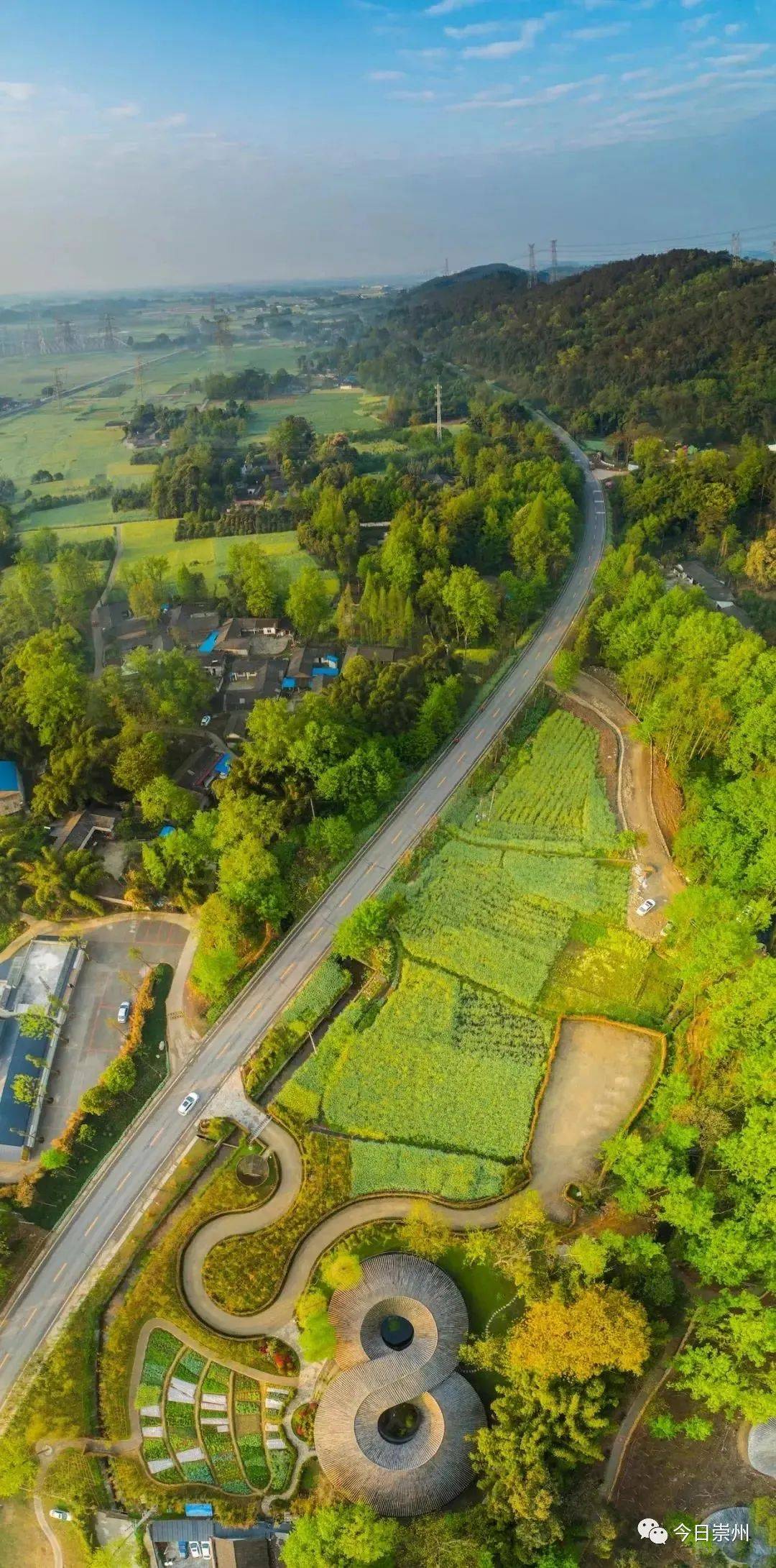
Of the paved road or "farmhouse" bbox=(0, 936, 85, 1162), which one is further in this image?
"farmhouse" bbox=(0, 936, 85, 1162)

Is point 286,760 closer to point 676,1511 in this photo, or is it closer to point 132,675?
point 132,675

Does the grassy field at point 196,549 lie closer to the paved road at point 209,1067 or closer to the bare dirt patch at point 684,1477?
the paved road at point 209,1067

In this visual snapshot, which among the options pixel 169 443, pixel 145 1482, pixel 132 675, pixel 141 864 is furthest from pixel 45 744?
pixel 169 443

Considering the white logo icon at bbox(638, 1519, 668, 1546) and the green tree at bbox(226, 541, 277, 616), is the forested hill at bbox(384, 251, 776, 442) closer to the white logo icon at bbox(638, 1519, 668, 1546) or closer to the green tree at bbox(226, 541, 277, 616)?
the green tree at bbox(226, 541, 277, 616)

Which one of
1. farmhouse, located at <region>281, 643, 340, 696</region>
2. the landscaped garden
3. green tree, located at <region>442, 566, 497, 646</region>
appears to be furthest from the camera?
farmhouse, located at <region>281, 643, 340, 696</region>

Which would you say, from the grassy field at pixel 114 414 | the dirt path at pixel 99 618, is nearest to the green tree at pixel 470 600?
the dirt path at pixel 99 618

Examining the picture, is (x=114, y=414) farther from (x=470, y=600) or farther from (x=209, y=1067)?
(x=209, y=1067)

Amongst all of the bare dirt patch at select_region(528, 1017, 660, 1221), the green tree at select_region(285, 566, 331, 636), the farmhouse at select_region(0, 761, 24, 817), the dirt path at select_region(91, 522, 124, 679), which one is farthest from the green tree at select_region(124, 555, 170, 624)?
the bare dirt patch at select_region(528, 1017, 660, 1221)
